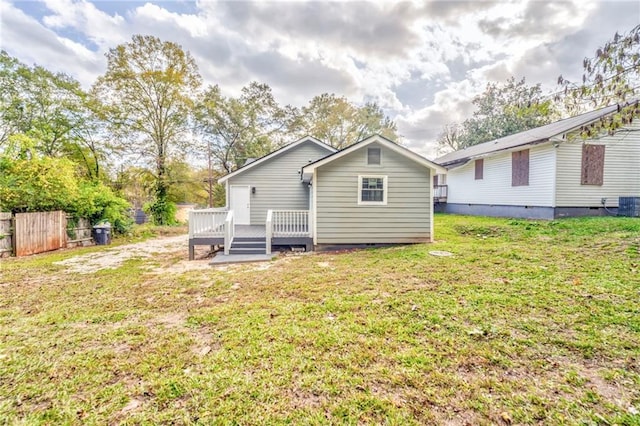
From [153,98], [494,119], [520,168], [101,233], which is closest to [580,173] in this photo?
[520,168]

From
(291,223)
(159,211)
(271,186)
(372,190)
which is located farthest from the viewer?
(159,211)

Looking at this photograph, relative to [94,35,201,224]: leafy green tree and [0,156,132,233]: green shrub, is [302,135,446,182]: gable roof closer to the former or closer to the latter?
[0,156,132,233]: green shrub

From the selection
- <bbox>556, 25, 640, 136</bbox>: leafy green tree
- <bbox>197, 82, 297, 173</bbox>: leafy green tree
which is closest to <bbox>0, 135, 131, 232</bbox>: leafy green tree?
<bbox>556, 25, 640, 136</bbox>: leafy green tree

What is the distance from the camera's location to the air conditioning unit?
10695 millimetres

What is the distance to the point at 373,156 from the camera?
334 inches

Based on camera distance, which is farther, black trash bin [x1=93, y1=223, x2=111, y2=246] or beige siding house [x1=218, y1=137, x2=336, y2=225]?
beige siding house [x1=218, y1=137, x2=336, y2=225]

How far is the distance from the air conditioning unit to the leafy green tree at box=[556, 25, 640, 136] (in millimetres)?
9074

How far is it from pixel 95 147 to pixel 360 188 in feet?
69.8

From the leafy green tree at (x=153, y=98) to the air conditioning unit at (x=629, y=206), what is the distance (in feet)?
84.6

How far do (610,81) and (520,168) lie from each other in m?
9.43

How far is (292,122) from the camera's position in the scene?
26.8 metres

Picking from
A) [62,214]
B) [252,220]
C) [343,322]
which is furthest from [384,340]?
[62,214]

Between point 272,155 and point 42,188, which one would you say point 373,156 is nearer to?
point 272,155

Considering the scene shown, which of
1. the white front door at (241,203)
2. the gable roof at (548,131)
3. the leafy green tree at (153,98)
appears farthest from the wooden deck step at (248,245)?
the leafy green tree at (153,98)
